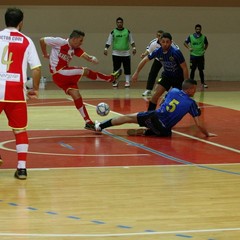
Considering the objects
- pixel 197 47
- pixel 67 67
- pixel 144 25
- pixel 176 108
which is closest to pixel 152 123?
pixel 176 108

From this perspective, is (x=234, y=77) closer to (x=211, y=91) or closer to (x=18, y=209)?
(x=211, y=91)

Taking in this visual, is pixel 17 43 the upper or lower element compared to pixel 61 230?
upper

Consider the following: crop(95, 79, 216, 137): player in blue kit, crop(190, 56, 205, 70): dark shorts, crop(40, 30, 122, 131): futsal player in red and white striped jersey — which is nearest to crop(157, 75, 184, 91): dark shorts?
crop(40, 30, 122, 131): futsal player in red and white striped jersey

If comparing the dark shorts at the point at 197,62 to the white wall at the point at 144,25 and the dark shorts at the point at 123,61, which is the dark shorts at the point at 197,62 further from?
the white wall at the point at 144,25

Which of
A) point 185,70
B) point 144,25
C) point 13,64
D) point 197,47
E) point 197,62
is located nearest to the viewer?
point 13,64

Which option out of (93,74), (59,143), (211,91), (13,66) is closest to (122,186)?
(13,66)

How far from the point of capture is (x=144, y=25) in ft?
85.9

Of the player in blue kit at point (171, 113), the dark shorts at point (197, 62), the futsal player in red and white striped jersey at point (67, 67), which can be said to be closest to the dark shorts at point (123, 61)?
the dark shorts at point (197, 62)

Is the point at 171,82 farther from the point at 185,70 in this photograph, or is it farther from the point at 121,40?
the point at 121,40

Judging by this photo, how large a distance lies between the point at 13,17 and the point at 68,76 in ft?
13.7

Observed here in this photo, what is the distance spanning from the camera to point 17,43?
836 centimetres

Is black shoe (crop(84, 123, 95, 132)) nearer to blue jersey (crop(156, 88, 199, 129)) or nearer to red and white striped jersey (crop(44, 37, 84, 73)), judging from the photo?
red and white striped jersey (crop(44, 37, 84, 73))

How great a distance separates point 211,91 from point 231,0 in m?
5.97

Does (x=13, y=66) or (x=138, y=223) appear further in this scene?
(x=13, y=66)
